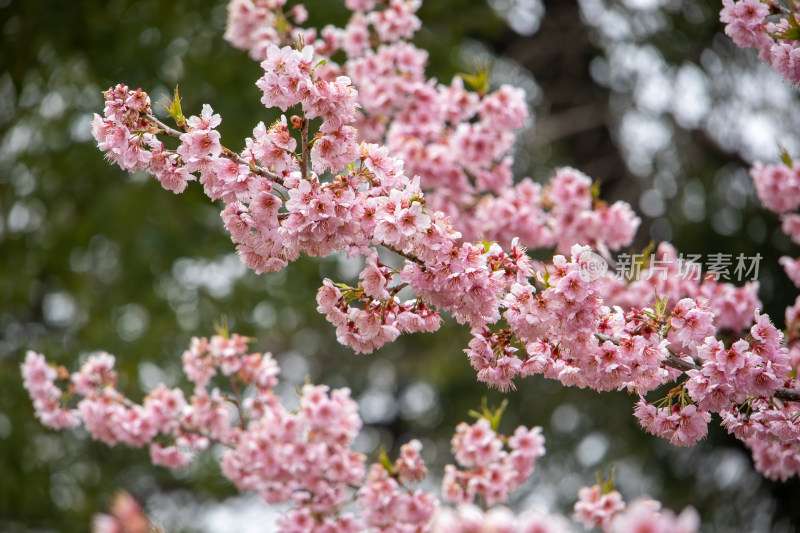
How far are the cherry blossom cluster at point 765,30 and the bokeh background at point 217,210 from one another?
2.54m

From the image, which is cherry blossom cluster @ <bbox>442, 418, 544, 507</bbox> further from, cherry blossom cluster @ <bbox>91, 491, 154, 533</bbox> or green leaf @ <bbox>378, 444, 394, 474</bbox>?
cherry blossom cluster @ <bbox>91, 491, 154, 533</bbox>

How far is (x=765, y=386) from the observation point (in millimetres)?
2035

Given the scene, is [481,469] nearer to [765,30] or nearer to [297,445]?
[297,445]

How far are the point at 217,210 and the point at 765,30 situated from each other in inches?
141

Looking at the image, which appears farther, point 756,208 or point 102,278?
point 102,278

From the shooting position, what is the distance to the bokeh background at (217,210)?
4.57 metres

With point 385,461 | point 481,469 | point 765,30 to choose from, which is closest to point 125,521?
point 385,461

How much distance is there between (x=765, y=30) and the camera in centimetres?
239

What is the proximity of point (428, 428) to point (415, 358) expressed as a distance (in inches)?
49.6

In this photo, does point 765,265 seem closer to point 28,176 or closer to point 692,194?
point 692,194

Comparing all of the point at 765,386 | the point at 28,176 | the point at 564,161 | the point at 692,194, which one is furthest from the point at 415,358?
the point at 765,386

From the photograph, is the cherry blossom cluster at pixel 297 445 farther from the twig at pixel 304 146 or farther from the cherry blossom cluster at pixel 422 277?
the twig at pixel 304 146

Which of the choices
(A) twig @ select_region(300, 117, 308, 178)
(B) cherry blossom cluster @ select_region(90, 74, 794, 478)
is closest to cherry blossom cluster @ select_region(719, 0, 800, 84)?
(B) cherry blossom cluster @ select_region(90, 74, 794, 478)

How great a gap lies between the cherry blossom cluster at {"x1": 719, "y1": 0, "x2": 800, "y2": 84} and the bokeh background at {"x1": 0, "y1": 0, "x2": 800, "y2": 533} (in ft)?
8.34
